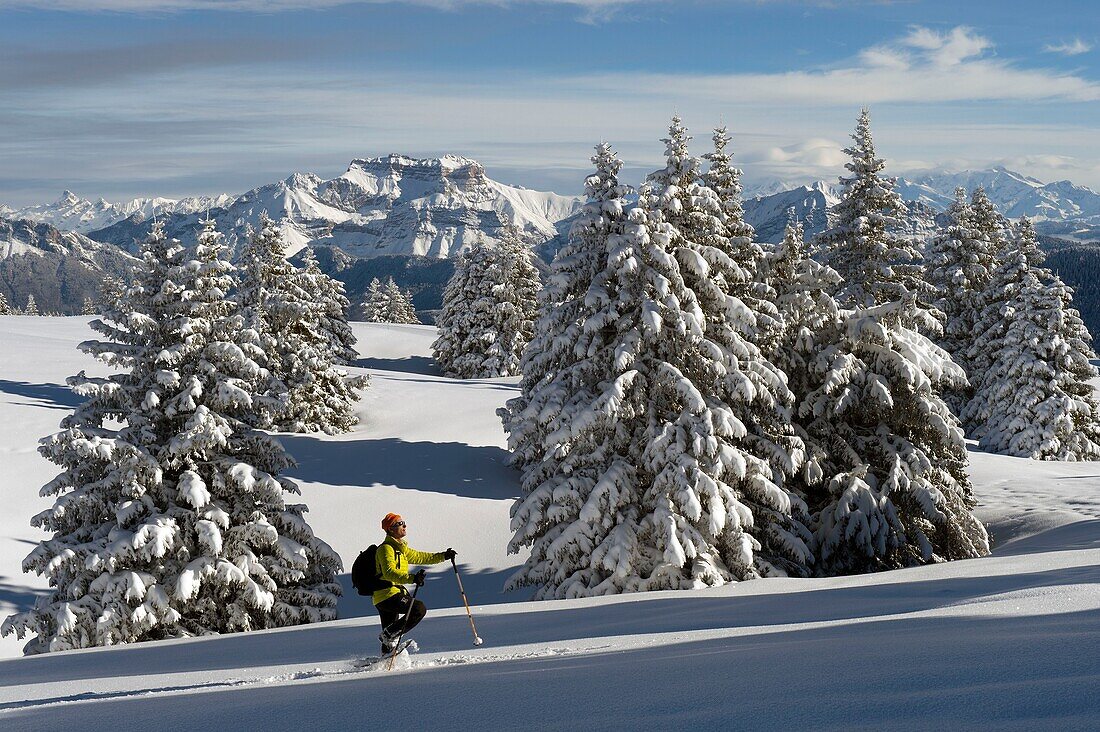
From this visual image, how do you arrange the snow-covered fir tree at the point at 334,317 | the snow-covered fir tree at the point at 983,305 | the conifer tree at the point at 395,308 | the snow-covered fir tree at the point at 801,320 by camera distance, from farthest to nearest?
the conifer tree at the point at 395,308
the snow-covered fir tree at the point at 334,317
the snow-covered fir tree at the point at 983,305
the snow-covered fir tree at the point at 801,320

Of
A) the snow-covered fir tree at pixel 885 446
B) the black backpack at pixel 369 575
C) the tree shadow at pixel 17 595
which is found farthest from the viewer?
the tree shadow at pixel 17 595

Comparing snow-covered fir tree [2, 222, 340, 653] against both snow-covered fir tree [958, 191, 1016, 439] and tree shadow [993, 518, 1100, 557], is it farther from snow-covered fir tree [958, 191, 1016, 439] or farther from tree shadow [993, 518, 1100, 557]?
snow-covered fir tree [958, 191, 1016, 439]

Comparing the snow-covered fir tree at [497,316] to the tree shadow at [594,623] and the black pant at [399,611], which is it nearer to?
the tree shadow at [594,623]

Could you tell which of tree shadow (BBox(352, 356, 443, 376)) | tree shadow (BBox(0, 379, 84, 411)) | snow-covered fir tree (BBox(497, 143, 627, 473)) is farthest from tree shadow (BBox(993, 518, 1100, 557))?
tree shadow (BBox(352, 356, 443, 376))

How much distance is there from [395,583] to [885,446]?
13.5 m

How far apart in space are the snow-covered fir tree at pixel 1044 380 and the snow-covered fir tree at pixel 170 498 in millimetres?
28233

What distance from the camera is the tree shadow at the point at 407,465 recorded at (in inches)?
1127

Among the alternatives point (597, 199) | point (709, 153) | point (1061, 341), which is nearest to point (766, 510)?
point (597, 199)

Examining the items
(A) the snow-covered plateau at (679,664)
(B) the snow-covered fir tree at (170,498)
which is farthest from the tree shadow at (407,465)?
(B) the snow-covered fir tree at (170,498)

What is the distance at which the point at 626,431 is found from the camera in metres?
17.4

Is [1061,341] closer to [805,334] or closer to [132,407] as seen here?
[805,334]

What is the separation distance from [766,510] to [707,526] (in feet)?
7.61

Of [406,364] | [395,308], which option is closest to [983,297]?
[406,364]

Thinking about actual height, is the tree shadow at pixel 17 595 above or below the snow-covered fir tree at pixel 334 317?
below
